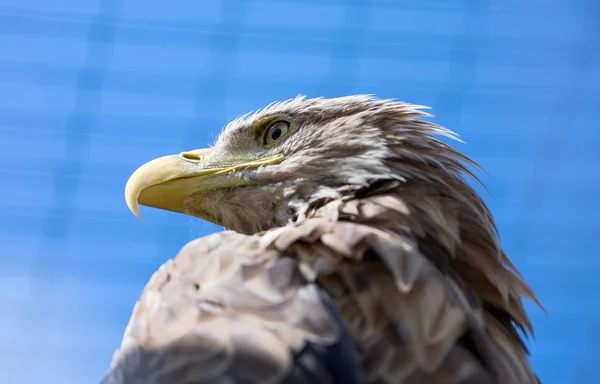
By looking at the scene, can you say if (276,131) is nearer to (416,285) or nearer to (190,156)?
(190,156)

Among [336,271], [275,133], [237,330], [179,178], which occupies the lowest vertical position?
[237,330]

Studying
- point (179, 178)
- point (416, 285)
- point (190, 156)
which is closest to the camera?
point (416, 285)

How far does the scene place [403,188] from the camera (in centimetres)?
221

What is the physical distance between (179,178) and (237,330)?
3.24 ft

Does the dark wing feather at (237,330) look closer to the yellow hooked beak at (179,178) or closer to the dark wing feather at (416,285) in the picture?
the dark wing feather at (416,285)

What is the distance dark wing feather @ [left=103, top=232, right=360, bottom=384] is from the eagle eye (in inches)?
32.0

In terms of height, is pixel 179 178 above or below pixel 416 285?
above

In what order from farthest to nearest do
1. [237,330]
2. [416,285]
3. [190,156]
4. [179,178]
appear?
1. [190,156]
2. [179,178]
3. [416,285]
4. [237,330]

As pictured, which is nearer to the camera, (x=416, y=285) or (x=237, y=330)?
(x=237, y=330)

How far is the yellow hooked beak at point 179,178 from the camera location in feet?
8.02

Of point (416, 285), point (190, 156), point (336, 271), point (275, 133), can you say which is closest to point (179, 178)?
point (190, 156)

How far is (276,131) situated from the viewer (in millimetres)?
2627

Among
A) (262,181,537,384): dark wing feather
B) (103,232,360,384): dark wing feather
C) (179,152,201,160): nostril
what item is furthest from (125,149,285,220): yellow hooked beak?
(103,232,360,384): dark wing feather

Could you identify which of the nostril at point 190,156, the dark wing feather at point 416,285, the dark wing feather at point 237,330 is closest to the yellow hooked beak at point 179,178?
the nostril at point 190,156
